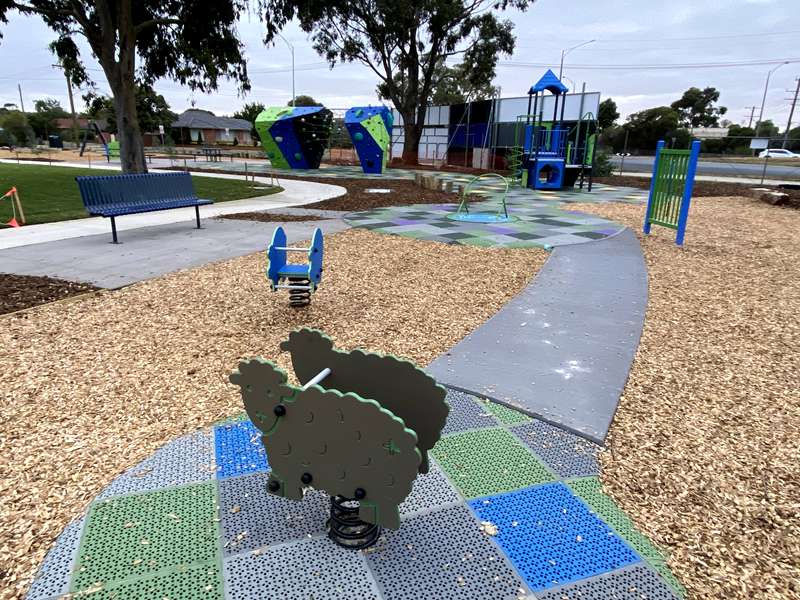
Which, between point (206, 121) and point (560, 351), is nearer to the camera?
point (560, 351)

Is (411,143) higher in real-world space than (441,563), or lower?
higher

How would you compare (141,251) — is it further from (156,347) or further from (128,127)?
(128,127)

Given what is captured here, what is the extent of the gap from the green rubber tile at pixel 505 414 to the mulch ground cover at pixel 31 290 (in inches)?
178

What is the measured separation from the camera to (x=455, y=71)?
5538 cm

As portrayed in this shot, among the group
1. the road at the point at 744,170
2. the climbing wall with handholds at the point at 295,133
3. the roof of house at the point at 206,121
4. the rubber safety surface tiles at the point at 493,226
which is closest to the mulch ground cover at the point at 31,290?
the rubber safety surface tiles at the point at 493,226

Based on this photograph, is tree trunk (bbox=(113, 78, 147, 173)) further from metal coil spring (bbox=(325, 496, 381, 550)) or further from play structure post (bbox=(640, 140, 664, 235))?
metal coil spring (bbox=(325, 496, 381, 550))

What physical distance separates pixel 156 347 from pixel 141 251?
3929mm

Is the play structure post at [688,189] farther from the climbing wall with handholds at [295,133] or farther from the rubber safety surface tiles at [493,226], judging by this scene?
the climbing wall with handholds at [295,133]

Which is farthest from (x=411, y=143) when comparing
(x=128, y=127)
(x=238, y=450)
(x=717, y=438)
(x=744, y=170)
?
(x=238, y=450)

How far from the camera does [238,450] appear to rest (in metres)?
2.68

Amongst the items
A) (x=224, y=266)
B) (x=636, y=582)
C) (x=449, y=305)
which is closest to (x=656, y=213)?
(x=449, y=305)

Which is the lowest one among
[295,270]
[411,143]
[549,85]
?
[295,270]

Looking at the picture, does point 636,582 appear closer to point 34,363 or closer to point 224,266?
point 34,363

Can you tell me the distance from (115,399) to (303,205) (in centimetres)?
1011
